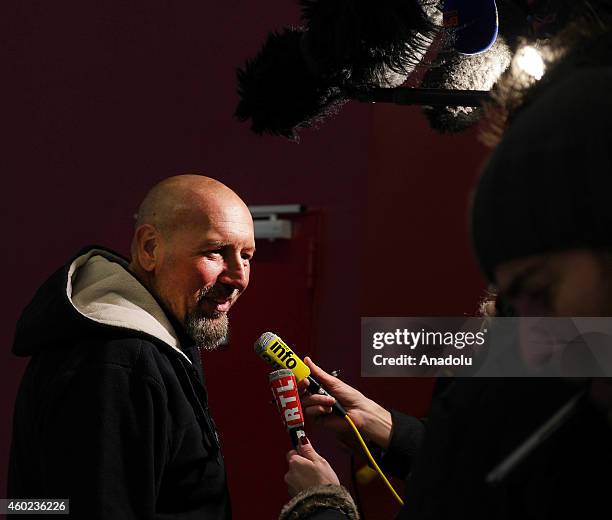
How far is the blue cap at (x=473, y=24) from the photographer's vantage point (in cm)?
137

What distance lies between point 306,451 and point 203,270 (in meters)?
0.44

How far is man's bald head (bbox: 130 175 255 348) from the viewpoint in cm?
164

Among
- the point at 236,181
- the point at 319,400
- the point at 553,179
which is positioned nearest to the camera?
the point at 553,179

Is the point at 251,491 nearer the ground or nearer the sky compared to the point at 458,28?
nearer the ground

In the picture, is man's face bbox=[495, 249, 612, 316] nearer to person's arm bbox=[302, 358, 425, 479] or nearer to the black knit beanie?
the black knit beanie

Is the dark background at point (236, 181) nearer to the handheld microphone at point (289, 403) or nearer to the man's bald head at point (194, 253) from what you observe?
the man's bald head at point (194, 253)

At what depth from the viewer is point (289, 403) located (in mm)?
1438

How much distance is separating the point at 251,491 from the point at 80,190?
1.24m

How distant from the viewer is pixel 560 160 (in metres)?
0.54

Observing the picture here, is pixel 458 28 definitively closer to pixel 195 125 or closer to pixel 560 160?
pixel 560 160

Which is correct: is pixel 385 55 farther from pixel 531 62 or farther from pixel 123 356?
pixel 123 356

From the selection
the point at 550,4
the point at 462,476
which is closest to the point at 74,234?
the point at 550,4

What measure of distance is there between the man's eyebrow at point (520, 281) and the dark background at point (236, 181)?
5.58ft

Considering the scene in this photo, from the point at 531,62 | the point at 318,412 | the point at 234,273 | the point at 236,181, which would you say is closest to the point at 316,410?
the point at 318,412
